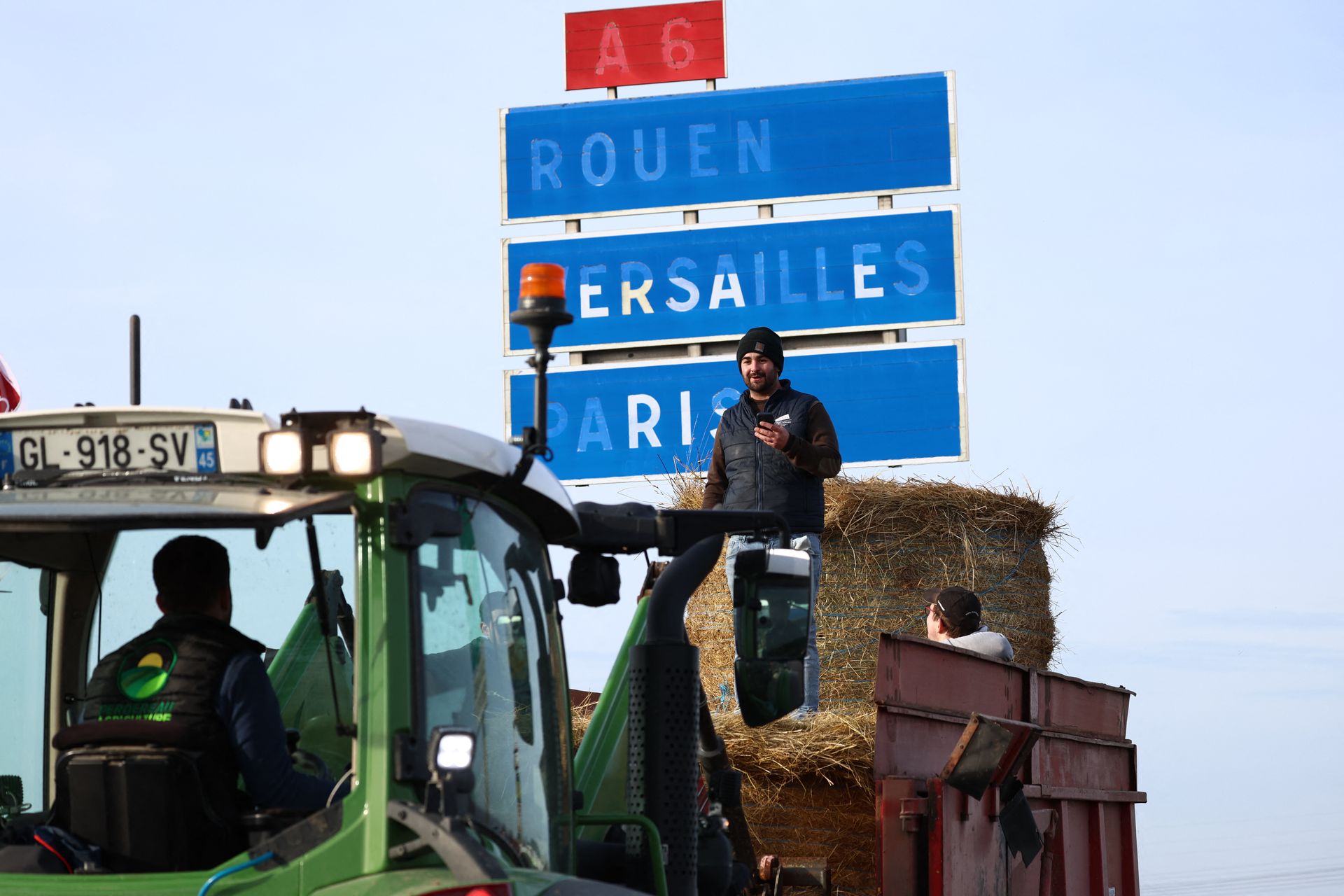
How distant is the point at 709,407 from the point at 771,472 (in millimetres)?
7375

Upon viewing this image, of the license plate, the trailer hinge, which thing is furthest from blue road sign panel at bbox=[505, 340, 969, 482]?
the license plate

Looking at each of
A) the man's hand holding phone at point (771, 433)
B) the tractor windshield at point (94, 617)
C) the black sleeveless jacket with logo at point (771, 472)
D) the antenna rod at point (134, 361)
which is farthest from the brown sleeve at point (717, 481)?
the antenna rod at point (134, 361)

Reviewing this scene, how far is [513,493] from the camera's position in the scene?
13.3 feet

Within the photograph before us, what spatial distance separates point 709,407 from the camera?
15.8 metres

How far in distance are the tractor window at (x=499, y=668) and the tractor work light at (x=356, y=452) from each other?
0.22 meters

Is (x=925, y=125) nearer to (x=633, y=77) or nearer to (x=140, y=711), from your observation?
(x=633, y=77)

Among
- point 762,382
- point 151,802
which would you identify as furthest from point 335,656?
point 762,382

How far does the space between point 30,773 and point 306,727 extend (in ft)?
2.52

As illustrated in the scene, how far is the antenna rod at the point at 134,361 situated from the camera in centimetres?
457

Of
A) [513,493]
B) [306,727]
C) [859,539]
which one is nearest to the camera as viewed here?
[513,493]

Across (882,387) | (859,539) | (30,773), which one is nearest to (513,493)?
(30,773)

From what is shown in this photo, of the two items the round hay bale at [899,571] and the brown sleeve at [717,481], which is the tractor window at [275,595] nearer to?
the brown sleeve at [717,481]

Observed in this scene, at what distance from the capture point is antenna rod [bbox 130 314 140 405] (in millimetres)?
4566

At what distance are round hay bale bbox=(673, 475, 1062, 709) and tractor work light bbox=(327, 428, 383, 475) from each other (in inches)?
220
